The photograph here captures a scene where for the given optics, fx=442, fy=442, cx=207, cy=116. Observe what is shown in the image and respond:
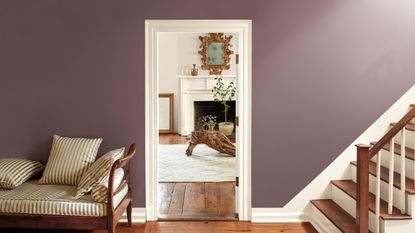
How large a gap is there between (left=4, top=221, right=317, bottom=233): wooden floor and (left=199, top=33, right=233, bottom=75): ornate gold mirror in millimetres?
6150

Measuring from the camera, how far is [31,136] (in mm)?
4598

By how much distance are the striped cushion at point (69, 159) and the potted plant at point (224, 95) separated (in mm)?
5661

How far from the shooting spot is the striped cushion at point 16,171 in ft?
13.1

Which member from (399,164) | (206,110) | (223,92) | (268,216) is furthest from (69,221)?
(206,110)

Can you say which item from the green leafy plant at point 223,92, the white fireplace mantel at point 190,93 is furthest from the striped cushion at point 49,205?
the white fireplace mantel at point 190,93

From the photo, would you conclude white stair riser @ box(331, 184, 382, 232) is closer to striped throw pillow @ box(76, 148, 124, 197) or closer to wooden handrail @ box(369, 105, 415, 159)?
wooden handrail @ box(369, 105, 415, 159)

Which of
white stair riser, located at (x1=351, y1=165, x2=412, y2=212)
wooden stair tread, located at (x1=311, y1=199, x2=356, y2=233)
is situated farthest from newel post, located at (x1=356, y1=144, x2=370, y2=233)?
white stair riser, located at (x1=351, y1=165, x2=412, y2=212)

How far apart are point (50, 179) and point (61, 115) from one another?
0.70 meters

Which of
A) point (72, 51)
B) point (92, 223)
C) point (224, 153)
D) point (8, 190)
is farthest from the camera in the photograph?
point (224, 153)

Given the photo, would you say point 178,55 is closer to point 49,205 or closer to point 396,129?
point 49,205

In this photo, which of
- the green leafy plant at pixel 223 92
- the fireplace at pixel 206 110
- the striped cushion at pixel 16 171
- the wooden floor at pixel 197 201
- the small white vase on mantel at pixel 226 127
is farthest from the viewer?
the fireplace at pixel 206 110

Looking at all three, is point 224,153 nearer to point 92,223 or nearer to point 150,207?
point 150,207

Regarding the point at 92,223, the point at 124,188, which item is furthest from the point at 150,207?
the point at 92,223

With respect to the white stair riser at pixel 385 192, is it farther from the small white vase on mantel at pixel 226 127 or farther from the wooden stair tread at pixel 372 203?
the small white vase on mantel at pixel 226 127
